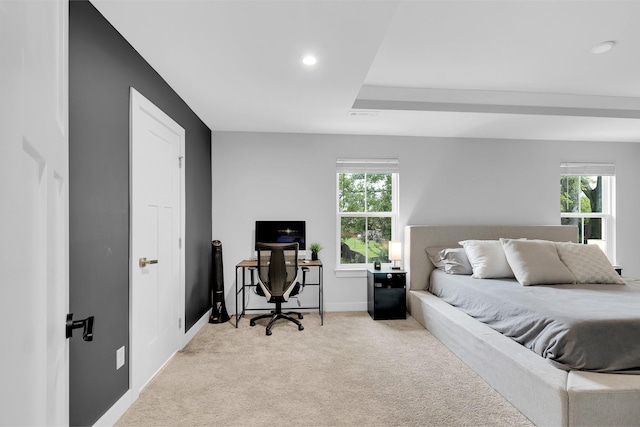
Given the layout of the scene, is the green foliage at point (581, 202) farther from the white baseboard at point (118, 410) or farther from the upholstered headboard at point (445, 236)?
the white baseboard at point (118, 410)

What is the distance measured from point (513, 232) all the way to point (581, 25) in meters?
2.81

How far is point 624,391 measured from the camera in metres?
1.84

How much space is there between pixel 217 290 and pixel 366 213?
215 centimetres

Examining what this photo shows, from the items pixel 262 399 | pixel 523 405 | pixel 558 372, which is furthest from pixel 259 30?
pixel 523 405

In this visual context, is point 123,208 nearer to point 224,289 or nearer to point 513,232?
point 224,289

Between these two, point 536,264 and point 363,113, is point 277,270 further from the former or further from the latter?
point 536,264

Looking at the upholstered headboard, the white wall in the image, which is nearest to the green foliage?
the white wall

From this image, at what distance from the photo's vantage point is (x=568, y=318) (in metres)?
2.17

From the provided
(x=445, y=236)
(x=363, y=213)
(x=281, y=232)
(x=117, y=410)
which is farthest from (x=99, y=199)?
(x=445, y=236)

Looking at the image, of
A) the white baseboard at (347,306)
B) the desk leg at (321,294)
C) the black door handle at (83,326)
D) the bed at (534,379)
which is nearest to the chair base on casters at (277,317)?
the desk leg at (321,294)

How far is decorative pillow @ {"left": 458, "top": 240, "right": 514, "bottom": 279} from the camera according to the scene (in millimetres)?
3695

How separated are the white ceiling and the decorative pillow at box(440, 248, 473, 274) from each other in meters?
1.51

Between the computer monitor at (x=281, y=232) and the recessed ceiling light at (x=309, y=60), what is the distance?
2.28 meters

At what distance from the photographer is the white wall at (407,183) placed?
4.54 metres
